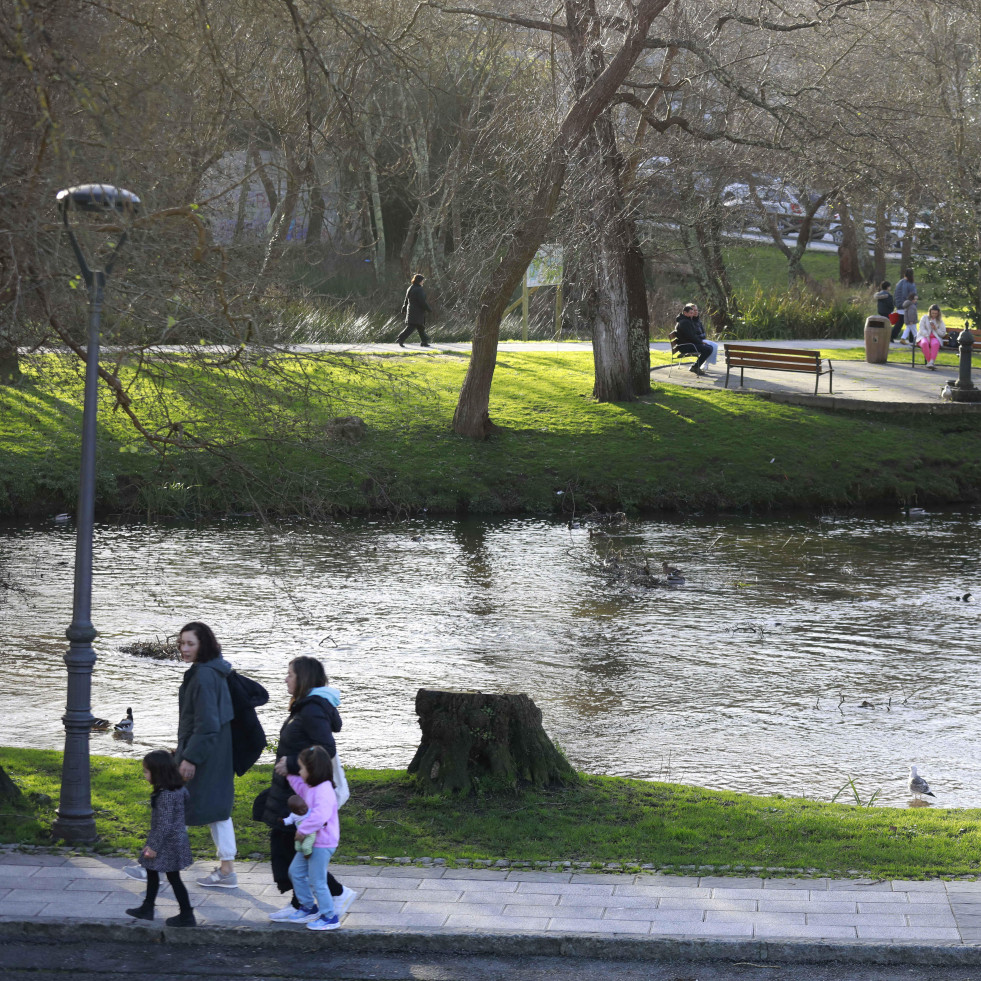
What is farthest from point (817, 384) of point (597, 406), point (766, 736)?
point (766, 736)

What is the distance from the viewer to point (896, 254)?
6562cm

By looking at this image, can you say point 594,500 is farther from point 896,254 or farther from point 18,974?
point 896,254

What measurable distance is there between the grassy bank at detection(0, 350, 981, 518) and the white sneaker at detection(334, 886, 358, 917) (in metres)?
14.4

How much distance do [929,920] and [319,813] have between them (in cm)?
333

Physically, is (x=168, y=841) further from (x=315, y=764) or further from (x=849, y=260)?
(x=849, y=260)

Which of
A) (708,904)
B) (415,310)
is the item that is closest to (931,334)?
(415,310)

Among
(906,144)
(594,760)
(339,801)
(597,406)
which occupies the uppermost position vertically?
(906,144)

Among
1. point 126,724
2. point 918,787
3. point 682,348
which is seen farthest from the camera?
point 682,348

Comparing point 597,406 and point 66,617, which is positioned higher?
point 597,406

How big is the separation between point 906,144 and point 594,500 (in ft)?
26.5

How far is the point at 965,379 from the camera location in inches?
1155

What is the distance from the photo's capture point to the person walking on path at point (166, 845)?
7.21m

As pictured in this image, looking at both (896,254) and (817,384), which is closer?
(817,384)

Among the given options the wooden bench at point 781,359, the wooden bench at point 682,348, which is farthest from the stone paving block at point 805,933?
the wooden bench at point 682,348
